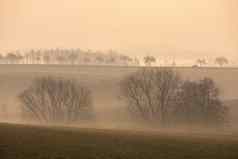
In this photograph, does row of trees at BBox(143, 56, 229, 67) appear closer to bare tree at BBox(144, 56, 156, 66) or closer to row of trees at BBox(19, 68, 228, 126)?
bare tree at BBox(144, 56, 156, 66)

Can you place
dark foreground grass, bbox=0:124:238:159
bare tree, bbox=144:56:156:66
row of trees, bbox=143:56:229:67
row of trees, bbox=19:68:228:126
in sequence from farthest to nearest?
bare tree, bbox=144:56:156:66 < row of trees, bbox=143:56:229:67 < row of trees, bbox=19:68:228:126 < dark foreground grass, bbox=0:124:238:159

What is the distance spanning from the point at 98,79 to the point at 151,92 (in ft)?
5.06

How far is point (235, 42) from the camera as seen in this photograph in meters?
9.09

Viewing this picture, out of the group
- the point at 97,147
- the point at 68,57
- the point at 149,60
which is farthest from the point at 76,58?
the point at 97,147

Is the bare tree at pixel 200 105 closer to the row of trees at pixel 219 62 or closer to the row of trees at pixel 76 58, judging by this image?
the row of trees at pixel 219 62

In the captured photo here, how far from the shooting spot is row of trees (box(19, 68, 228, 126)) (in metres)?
8.80

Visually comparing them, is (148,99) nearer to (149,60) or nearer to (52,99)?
(149,60)

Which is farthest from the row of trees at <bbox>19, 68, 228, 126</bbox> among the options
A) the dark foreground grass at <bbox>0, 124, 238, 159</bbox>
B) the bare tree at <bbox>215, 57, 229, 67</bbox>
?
the dark foreground grass at <bbox>0, 124, 238, 159</bbox>

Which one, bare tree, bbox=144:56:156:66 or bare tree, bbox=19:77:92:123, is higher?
bare tree, bbox=144:56:156:66

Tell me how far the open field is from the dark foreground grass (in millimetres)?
2686

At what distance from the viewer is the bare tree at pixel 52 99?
8.98 metres

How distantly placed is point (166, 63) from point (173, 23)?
1248 millimetres

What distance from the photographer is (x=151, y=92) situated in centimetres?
903

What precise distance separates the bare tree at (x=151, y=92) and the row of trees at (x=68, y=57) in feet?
1.87
